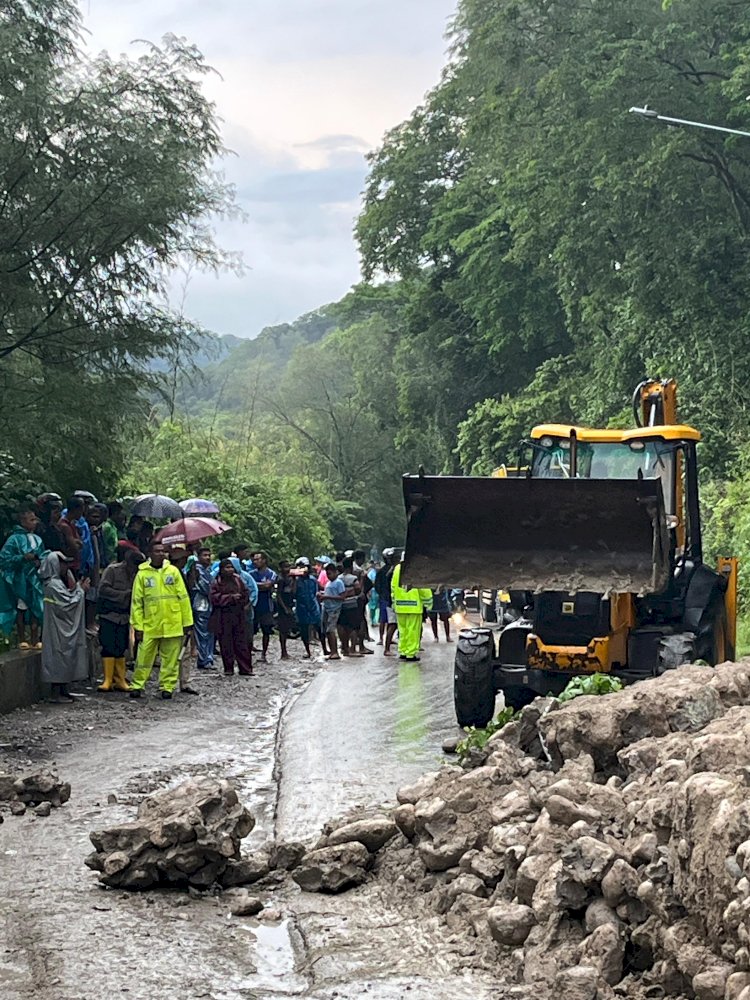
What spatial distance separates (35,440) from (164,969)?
1089 cm

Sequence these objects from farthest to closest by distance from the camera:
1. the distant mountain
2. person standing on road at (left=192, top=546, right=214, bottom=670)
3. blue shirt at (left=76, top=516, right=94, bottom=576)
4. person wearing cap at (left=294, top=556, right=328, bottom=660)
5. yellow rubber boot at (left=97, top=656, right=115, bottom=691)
Answer: the distant mountain
person wearing cap at (left=294, top=556, right=328, bottom=660)
person standing on road at (left=192, top=546, right=214, bottom=670)
blue shirt at (left=76, top=516, right=94, bottom=576)
yellow rubber boot at (left=97, top=656, right=115, bottom=691)

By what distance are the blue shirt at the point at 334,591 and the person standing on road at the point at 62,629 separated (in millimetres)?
8283

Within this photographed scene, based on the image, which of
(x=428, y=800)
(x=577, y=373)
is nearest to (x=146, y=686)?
(x=428, y=800)

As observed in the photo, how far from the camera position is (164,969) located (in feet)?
20.6

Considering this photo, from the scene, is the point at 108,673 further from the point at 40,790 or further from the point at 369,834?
the point at 369,834

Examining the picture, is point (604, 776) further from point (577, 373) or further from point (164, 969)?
point (577, 373)

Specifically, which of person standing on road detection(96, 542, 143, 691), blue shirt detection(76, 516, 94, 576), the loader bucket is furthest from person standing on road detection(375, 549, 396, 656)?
the loader bucket

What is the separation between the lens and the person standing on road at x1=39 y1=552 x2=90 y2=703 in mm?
14625

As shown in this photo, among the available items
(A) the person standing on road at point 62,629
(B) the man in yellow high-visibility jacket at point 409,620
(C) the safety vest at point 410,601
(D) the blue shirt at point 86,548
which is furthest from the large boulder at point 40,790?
(B) the man in yellow high-visibility jacket at point 409,620

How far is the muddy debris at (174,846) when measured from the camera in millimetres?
7508

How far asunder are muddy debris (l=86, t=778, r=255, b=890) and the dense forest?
8.97 m

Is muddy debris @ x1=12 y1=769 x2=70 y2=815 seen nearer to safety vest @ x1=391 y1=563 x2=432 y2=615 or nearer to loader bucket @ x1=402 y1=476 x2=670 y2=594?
loader bucket @ x1=402 y1=476 x2=670 y2=594

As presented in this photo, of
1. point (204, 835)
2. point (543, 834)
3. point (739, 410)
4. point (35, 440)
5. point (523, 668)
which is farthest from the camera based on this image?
point (739, 410)

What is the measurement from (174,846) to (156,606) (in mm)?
7979
